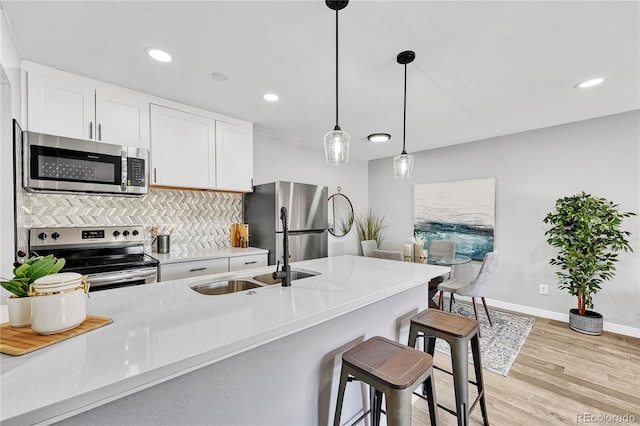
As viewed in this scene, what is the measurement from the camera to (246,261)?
3.02m

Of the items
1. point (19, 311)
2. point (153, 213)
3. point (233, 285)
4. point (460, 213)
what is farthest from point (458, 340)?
point (460, 213)

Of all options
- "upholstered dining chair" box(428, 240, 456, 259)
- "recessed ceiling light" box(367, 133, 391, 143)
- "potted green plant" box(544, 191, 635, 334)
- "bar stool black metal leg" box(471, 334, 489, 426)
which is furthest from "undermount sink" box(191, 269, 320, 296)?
"potted green plant" box(544, 191, 635, 334)

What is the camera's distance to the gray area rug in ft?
8.23

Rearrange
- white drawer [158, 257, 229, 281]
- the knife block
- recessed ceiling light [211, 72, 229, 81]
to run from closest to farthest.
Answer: recessed ceiling light [211, 72, 229, 81], white drawer [158, 257, 229, 281], the knife block

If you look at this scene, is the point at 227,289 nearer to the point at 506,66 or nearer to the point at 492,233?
the point at 506,66

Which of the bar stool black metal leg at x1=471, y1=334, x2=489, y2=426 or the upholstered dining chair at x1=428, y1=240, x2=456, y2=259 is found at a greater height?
the upholstered dining chair at x1=428, y1=240, x2=456, y2=259

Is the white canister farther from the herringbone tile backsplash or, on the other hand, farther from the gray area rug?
the gray area rug

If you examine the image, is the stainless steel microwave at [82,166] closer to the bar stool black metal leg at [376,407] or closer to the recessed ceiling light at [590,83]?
the bar stool black metal leg at [376,407]

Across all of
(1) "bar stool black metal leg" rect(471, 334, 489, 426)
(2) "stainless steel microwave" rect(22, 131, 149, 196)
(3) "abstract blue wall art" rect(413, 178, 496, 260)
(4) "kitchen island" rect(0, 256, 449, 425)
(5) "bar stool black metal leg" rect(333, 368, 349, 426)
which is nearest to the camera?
(4) "kitchen island" rect(0, 256, 449, 425)

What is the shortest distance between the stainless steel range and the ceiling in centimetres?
132

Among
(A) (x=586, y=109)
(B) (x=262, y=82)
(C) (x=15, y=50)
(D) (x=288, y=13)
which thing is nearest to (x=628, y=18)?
(A) (x=586, y=109)

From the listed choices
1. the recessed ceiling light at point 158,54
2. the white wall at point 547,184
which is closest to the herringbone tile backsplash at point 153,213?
the recessed ceiling light at point 158,54

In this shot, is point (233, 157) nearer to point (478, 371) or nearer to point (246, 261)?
point (246, 261)

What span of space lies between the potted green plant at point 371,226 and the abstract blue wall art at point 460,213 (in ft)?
2.21
